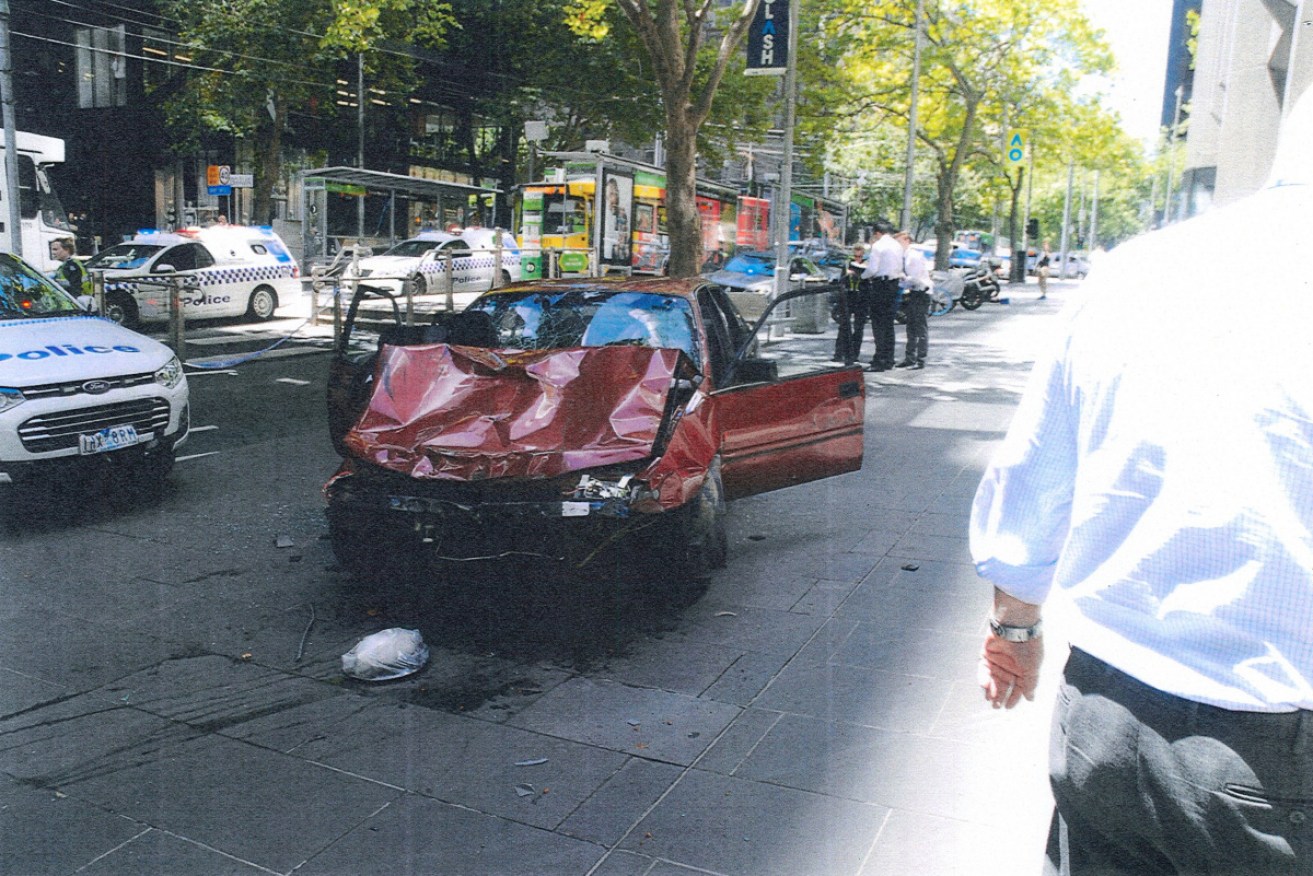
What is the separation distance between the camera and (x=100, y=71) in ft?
115

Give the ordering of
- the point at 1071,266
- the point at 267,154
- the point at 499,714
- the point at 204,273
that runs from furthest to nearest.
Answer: the point at 1071,266
the point at 267,154
the point at 204,273
the point at 499,714

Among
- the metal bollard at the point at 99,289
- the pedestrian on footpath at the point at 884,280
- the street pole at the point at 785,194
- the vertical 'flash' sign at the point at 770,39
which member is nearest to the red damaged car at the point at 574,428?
the pedestrian on footpath at the point at 884,280

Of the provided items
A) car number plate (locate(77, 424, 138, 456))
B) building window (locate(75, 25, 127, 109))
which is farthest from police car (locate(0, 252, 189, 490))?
building window (locate(75, 25, 127, 109))

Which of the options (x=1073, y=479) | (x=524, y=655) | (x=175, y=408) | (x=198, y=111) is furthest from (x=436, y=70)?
(x=1073, y=479)

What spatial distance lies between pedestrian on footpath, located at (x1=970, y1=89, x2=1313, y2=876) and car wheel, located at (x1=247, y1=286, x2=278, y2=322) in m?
21.5

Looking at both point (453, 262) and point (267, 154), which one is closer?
point (453, 262)

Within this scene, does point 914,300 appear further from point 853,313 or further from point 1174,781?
point 1174,781

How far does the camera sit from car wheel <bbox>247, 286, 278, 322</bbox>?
849 inches

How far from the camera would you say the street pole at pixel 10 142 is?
16.0 meters

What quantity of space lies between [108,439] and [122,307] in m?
12.9

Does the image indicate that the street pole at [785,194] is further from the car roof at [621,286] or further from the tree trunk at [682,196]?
the car roof at [621,286]

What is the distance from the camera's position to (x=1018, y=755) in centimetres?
408

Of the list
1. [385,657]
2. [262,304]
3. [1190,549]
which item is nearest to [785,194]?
[262,304]

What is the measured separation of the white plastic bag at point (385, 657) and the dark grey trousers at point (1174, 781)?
11.2ft
